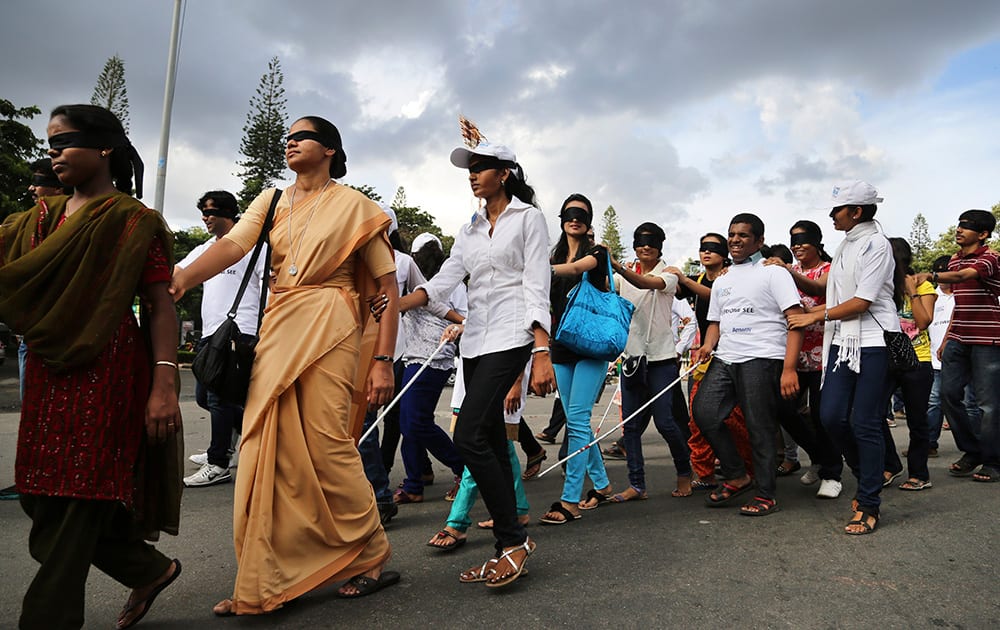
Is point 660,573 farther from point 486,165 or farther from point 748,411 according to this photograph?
point 486,165

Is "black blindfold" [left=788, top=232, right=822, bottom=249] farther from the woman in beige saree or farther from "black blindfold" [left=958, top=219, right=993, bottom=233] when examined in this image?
the woman in beige saree

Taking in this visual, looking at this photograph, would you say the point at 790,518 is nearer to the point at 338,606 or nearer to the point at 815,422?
Result: the point at 815,422

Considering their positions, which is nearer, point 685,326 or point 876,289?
point 876,289

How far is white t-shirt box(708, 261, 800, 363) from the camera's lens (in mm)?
5148

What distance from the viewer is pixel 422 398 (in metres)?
5.26

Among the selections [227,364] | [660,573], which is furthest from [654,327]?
[227,364]

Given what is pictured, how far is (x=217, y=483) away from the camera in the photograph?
580 cm

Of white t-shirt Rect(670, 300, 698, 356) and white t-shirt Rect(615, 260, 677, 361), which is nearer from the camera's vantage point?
white t-shirt Rect(615, 260, 677, 361)

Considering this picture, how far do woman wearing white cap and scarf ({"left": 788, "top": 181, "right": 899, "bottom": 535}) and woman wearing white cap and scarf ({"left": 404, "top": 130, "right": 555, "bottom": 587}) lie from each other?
216 cm

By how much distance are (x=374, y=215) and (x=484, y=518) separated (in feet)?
8.07

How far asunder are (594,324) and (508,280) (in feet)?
3.81

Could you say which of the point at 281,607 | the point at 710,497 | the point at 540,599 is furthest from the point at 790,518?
the point at 281,607

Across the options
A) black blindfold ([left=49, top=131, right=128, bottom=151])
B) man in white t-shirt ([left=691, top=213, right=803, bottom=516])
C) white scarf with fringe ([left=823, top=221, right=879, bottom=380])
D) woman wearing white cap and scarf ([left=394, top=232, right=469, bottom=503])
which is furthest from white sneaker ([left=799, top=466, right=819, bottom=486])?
black blindfold ([left=49, top=131, right=128, bottom=151])

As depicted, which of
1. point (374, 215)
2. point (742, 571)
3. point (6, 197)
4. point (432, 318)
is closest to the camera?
point (374, 215)
